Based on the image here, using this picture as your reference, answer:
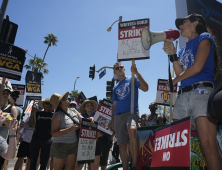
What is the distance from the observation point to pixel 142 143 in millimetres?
3129

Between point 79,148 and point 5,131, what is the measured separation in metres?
1.54

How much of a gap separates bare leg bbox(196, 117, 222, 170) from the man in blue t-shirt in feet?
4.28

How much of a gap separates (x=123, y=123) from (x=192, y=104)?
1815 millimetres

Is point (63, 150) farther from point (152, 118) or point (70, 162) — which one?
point (152, 118)

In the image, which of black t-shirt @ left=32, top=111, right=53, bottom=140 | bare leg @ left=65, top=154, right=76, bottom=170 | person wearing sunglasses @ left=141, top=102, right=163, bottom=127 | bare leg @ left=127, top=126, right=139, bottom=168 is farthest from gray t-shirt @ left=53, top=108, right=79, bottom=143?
person wearing sunglasses @ left=141, top=102, right=163, bottom=127

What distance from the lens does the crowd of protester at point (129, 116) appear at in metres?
2.26

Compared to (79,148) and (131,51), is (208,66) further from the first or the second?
(79,148)

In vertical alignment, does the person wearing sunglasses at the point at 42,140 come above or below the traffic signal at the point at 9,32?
below

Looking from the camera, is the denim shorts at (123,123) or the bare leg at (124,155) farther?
the denim shorts at (123,123)

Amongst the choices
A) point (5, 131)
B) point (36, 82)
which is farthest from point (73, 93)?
point (5, 131)

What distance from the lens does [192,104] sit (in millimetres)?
2305

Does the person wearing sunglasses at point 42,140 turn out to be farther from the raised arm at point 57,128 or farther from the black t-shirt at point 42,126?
the raised arm at point 57,128

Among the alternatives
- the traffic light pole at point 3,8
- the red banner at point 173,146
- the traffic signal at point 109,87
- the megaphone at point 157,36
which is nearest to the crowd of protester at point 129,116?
the megaphone at point 157,36

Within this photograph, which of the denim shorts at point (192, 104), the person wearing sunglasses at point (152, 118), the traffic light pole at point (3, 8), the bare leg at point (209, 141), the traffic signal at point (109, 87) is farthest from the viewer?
the traffic signal at point (109, 87)
